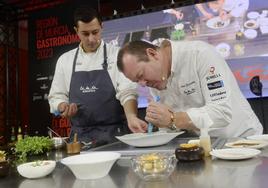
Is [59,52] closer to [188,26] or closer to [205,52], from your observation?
[188,26]

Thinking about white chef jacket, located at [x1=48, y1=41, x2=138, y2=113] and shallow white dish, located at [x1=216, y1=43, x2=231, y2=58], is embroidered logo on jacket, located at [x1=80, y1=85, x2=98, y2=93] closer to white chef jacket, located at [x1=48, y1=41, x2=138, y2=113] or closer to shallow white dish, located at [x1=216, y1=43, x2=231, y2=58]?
white chef jacket, located at [x1=48, y1=41, x2=138, y2=113]

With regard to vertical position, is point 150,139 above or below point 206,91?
below

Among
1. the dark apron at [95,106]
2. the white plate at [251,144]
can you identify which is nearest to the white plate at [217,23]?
the dark apron at [95,106]

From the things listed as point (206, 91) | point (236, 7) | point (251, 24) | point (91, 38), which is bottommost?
point (206, 91)

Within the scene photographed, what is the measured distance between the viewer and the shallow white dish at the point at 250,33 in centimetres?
→ 421

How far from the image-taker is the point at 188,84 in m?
2.05

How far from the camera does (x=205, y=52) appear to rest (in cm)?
196

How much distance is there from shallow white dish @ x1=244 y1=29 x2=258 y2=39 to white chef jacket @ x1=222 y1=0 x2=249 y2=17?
9.1 inches

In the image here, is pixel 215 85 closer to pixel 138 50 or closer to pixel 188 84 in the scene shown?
pixel 188 84

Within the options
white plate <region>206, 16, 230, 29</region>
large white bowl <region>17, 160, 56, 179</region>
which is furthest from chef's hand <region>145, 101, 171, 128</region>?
white plate <region>206, 16, 230, 29</region>

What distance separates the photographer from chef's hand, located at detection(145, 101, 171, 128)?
1.72m

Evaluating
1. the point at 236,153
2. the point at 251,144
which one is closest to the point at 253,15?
the point at 251,144

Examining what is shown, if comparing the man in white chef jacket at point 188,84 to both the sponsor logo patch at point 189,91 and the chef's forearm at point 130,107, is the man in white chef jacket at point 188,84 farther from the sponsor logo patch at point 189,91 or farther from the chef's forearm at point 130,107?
the chef's forearm at point 130,107

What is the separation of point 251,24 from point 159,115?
3.01 meters
